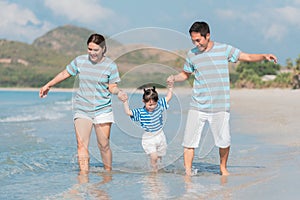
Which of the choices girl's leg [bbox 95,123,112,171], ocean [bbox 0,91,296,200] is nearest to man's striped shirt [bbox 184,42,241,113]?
ocean [bbox 0,91,296,200]

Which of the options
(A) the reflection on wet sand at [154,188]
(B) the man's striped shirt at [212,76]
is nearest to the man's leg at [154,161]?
(A) the reflection on wet sand at [154,188]

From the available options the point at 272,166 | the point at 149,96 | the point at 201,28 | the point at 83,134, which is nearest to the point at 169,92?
the point at 149,96

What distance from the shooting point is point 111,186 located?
17.5ft

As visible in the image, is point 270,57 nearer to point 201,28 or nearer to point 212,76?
point 212,76

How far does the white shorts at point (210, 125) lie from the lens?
5598mm

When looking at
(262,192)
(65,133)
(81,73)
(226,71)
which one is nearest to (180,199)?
(262,192)

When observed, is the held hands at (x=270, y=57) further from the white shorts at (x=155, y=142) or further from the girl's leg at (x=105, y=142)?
the girl's leg at (x=105, y=142)

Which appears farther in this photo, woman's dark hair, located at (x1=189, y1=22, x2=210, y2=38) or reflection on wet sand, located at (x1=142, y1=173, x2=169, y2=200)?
woman's dark hair, located at (x1=189, y1=22, x2=210, y2=38)

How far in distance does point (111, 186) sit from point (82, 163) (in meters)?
0.97

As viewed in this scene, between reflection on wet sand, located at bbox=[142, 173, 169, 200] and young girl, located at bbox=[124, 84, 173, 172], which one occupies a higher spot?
young girl, located at bbox=[124, 84, 173, 172]

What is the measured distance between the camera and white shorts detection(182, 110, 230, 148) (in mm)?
5598

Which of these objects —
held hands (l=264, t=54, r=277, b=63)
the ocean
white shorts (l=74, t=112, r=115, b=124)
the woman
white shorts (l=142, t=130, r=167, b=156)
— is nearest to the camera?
the ocean

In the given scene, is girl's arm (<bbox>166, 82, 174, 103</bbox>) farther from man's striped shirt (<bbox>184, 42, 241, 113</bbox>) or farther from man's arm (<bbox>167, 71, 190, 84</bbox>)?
man's striped shirt (<bbox>184, 42, 241, 113</bbox>)

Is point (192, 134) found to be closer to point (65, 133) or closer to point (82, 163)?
point (82, 163)
